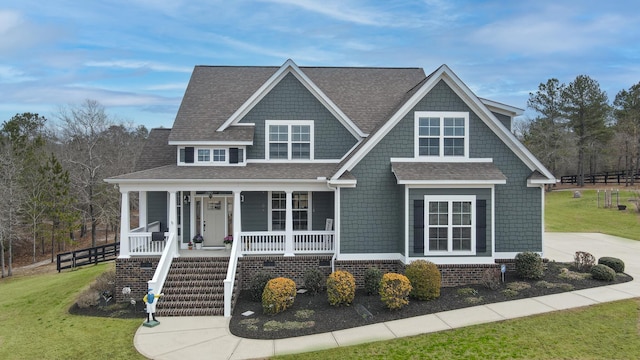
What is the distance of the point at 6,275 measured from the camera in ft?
97.1

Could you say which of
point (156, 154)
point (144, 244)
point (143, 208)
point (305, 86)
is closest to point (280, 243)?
point (144, 244)

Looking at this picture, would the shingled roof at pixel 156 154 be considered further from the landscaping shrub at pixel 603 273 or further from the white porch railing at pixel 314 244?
the landscaping shrub at pixel 603 273

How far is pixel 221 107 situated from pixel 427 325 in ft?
41.3

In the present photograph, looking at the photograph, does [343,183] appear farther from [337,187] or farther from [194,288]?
[194,288]

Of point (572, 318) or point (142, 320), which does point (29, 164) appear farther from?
point (572, 318)

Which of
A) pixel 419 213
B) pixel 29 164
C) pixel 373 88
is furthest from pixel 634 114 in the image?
pixel 29 164

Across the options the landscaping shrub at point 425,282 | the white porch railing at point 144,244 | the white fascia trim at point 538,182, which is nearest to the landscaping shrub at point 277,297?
the landscaping shrub at point 425,282

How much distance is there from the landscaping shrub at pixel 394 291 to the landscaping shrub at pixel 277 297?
9.16ft

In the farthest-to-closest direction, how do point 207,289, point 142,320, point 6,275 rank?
point 6,275 < point 207,289 < point 142,320

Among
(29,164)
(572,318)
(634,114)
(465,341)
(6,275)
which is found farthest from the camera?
(634,114)

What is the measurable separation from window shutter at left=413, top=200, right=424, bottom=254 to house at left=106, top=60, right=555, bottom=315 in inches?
1.8

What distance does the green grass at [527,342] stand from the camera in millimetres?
9242

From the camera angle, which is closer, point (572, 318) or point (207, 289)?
point (572, 318)

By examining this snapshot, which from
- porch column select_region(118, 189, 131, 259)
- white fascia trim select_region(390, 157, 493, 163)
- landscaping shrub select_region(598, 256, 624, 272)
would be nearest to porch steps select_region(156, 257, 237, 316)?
porch column select_region(118, 189, 131, 259)
